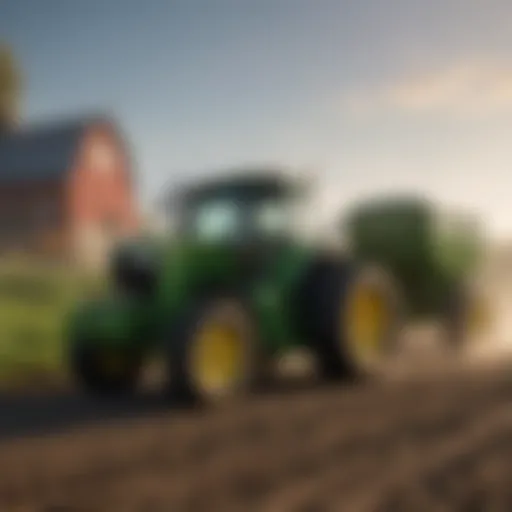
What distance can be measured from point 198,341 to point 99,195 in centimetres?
1793

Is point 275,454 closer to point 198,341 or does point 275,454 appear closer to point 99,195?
point 198,341

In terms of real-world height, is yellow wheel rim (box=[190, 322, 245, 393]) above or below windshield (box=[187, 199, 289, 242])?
below

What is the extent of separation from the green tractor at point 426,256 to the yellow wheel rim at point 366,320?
1.13m

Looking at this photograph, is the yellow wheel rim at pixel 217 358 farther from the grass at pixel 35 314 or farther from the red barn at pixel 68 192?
the red barn at pixel 68 192

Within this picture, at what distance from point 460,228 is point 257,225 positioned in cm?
294

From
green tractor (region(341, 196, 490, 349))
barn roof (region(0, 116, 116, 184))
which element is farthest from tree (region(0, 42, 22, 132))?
green tractor (region(341, 196, 490, 349))

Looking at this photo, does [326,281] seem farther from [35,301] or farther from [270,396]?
[35,301]

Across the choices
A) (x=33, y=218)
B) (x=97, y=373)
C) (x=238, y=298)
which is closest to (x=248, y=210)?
(x=238, y=298)

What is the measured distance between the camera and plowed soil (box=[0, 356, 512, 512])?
148 inches

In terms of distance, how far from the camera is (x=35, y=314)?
11312 mm

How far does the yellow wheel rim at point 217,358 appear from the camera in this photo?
577 centimetres

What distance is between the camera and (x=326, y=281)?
6832 mm

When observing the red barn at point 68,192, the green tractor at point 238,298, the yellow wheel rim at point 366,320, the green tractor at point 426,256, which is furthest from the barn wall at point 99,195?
the yellow wheel rim at point 366,320

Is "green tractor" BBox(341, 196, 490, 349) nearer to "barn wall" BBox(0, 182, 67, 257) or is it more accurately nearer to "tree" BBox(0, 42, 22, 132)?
"barn wall" BBox(0, 182, 67, 257)
